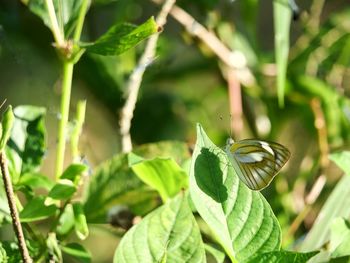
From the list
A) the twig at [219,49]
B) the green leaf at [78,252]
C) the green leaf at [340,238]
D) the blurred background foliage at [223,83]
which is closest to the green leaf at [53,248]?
the green leaf at [78,252]

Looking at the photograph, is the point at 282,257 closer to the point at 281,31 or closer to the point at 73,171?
the point at 73,171

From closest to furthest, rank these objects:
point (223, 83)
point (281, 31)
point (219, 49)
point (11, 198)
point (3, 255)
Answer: point (11, 198) < point (3, 255) < point (281, 31) < point (219, 49) < point (223, 83)

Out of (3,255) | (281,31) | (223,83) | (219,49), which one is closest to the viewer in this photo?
(3,255)

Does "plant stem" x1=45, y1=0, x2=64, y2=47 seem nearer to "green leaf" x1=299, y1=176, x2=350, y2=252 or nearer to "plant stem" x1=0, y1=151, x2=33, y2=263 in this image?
"plant stem" x1=0, y1=151, x2=33, y2=263

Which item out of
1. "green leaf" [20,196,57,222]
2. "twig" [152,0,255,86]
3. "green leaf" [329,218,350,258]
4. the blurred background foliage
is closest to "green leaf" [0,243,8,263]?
"green leaf" [20,196,57,222]

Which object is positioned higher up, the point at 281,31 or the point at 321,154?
the point at 281,31

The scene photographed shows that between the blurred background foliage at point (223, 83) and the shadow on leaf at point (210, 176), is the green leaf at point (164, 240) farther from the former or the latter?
the blurred background foliage at point (223, 83)

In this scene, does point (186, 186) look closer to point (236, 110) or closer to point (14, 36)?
point (236, 110)

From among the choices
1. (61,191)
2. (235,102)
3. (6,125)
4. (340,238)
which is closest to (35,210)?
(61,191)
